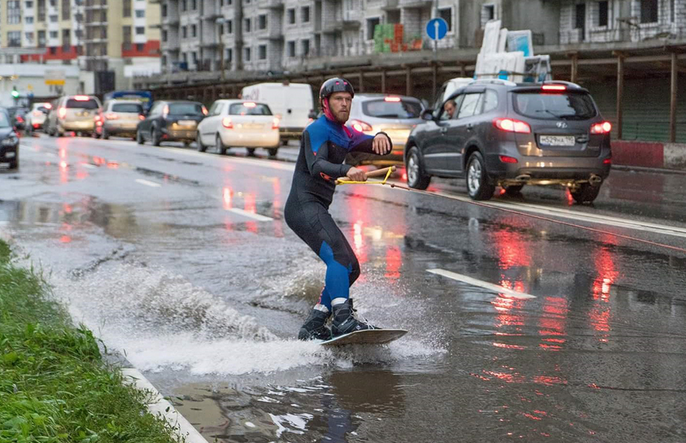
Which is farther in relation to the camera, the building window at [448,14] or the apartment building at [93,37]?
the apartment building at [93,37]

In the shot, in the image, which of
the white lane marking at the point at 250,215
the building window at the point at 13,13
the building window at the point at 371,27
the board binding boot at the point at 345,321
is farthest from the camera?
the building window at the point at 13,13

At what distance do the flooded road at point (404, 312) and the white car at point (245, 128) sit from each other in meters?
14.8

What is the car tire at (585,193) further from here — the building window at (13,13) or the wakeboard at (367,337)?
the building window at (13,13)

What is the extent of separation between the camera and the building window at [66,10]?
525ft

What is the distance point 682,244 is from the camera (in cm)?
1134

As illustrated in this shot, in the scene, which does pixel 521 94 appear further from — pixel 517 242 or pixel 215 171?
pixel 215 171

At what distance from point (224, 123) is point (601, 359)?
2584cm

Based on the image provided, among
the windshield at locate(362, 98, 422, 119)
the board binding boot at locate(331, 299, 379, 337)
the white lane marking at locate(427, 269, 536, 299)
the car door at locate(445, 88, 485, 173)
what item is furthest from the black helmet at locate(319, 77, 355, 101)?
the windshield at locate(362, 98, 422, 119)

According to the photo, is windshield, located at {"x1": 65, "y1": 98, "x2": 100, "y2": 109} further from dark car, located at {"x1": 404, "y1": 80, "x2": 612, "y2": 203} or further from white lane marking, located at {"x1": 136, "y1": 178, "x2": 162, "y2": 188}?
dark car, located at {"x1": 404, "y1": 80, "x2": 612, "y2": 203}

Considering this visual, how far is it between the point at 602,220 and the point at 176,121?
82.0ft

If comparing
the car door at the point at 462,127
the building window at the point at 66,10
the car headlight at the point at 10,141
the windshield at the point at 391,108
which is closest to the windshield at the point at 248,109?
the car headlight at the point at 10,141

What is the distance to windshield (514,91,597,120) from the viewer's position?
51.6ft

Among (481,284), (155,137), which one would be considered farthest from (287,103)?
(481,284)

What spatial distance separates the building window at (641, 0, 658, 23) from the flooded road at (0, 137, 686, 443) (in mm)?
35028
